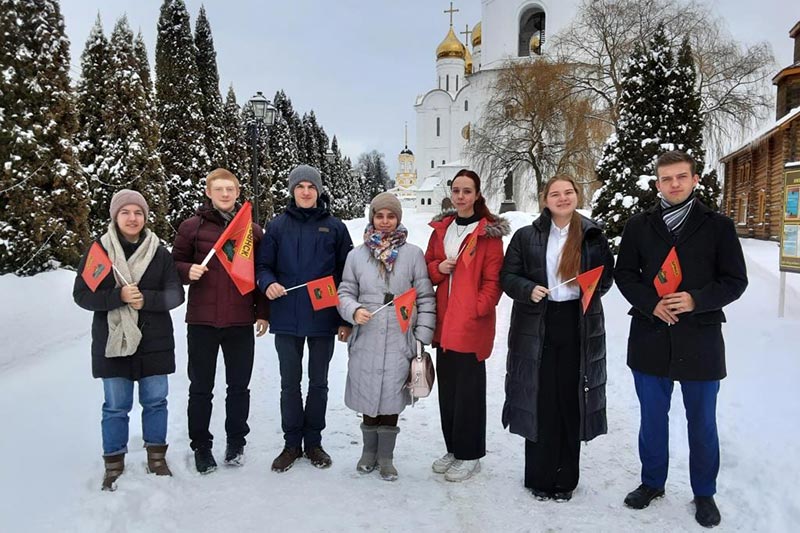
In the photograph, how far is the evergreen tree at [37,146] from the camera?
406 inches

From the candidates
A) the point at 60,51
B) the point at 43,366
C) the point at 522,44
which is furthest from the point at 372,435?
the point at 522,44

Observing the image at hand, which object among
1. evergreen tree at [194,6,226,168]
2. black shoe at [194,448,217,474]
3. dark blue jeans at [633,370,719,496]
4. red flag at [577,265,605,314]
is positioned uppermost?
evergreen tree at [194,6,226,168]

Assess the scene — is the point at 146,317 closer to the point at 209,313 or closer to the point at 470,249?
the point at 209,313

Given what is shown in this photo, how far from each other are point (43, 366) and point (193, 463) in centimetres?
383

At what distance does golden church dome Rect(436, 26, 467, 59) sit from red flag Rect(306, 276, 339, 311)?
2849 inches

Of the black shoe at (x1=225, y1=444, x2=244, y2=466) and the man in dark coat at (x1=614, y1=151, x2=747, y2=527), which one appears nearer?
the man in dark coat at (x1=614, y1=151, x2=747, y2=527)

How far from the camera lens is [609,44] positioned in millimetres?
22422

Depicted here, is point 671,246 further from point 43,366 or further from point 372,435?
point 43,366

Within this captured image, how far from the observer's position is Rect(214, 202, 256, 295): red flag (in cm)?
436

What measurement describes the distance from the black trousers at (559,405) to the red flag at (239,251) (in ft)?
7.32

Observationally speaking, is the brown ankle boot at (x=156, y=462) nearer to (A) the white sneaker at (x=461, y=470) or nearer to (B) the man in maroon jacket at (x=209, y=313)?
(B) the man in maroon jacket at (x=209, y=313)

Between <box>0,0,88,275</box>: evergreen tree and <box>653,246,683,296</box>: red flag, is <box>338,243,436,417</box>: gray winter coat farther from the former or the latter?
<box>0,0,88,275</box>: evergreen tree

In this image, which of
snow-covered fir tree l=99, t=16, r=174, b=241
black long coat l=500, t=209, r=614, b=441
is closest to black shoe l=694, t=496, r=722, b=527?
black long coat l=500, t=209, r=614, b=441

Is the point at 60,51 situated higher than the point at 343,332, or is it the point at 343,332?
the point at 60,51
